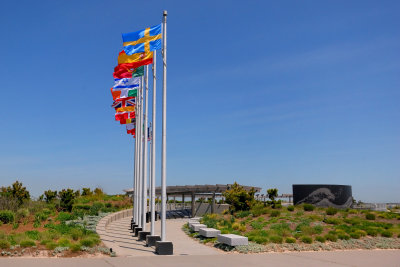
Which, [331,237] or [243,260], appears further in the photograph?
[331,237]

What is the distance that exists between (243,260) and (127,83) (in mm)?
12181

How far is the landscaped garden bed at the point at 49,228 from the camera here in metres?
12.6

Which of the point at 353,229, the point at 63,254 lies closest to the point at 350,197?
the point at 353,229

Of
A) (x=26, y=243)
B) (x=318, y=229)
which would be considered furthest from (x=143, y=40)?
(x=318, y=229)

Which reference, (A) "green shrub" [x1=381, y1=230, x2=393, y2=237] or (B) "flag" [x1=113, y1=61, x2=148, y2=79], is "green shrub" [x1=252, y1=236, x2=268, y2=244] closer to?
(A) "green shrub" [x1=381, y1=230, x2=393, y2=237]

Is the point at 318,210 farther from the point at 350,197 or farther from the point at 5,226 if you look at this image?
the point at 5,226

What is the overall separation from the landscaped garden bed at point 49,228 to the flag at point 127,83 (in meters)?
7.91

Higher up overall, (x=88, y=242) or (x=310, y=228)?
(x=88, y=242)

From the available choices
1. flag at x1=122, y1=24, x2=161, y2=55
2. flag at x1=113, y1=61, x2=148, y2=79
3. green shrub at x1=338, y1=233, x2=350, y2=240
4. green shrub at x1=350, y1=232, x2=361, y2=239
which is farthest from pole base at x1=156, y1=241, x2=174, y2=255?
green shrub at x1=350, y1=232, x2=361, y2=239

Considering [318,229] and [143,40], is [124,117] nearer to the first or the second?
[143,40]

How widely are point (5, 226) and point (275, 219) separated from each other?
15.9 meters

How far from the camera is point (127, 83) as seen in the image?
20.6 metres

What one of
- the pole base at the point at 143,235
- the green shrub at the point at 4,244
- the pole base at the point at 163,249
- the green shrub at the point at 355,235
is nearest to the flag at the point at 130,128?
the pole base at the point at 143,235

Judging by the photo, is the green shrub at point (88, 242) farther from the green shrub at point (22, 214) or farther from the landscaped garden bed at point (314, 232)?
the green shrub at point (22, 214)
